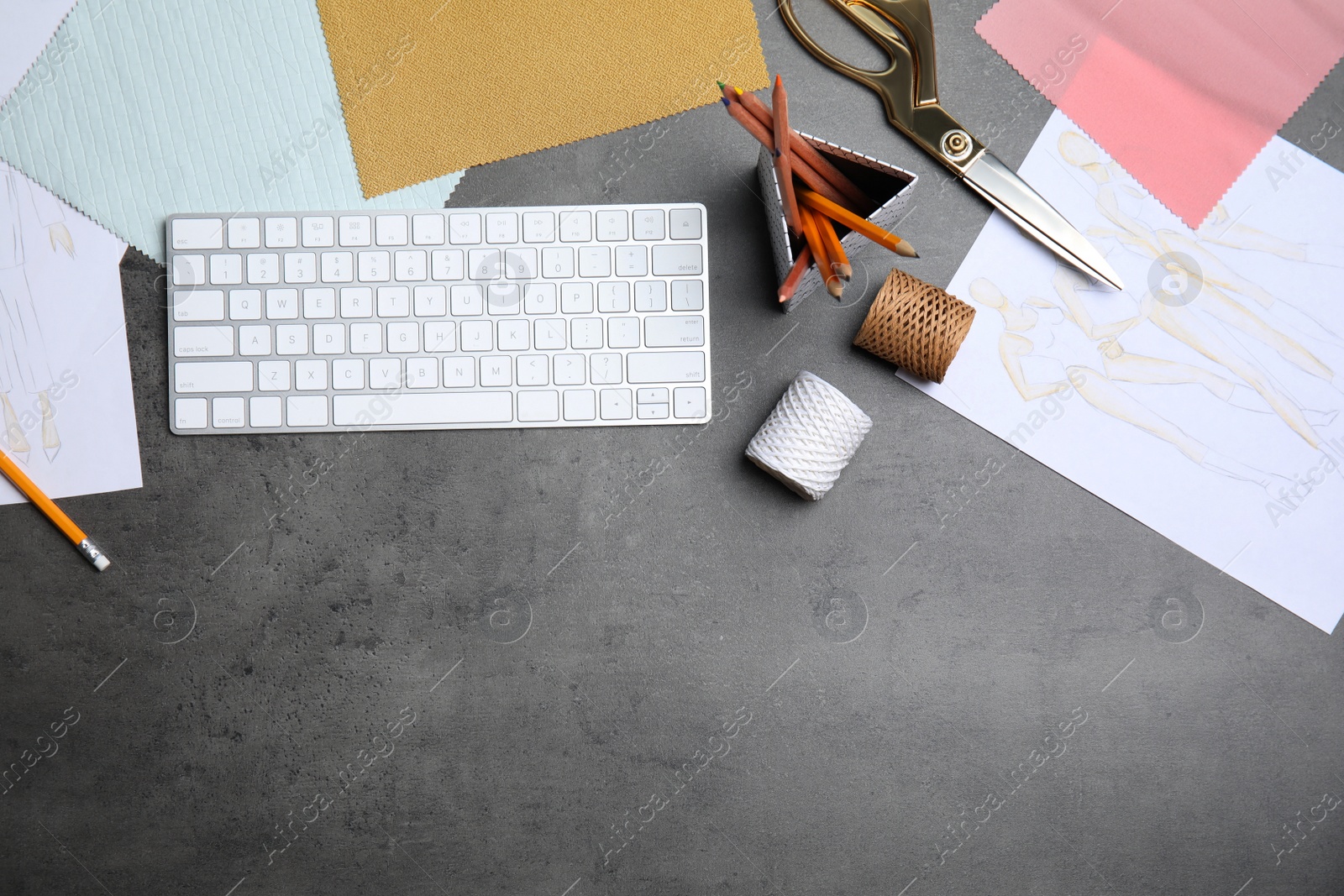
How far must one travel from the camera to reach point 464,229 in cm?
84

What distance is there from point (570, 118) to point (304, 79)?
0.93 feet

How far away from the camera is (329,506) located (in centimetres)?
85

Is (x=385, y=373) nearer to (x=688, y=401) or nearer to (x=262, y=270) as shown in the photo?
(x=262, y=270)

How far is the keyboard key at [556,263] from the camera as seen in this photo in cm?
84

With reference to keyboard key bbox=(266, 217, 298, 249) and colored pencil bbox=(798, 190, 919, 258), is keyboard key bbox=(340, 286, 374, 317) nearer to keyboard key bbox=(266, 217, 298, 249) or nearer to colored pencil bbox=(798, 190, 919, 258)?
keyboard key bbox=(266, 217, 298, 249)

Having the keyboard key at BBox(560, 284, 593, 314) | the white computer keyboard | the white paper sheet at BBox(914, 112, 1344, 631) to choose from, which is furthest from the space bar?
the white paper sheet at BBox(914, 112, 1344, 631)

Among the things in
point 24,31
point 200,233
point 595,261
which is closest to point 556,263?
point 595,261

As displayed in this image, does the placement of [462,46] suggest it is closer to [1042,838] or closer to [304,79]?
[304,79]

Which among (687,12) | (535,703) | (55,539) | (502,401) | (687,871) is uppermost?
(687,12)

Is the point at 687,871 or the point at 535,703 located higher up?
the point at 535,703

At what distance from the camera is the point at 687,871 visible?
83 centimetres

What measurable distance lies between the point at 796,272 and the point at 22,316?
81cm

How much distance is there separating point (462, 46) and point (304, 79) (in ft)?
0.56

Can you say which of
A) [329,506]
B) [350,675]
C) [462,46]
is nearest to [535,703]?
[350,675]
